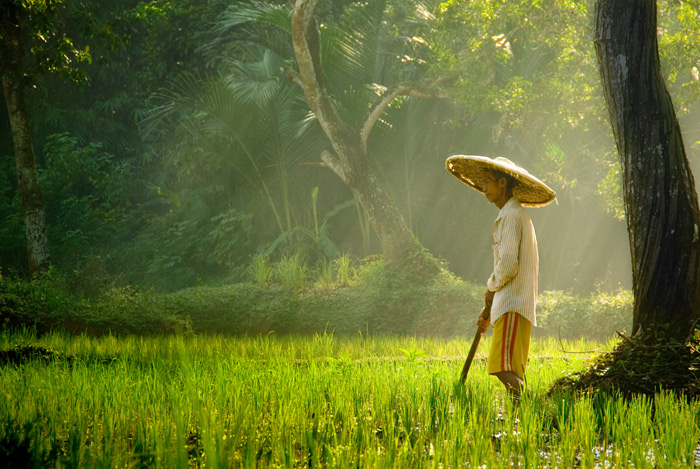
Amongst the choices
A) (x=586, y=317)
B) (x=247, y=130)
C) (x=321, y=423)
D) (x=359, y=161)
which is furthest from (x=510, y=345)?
(x=247, y=130)

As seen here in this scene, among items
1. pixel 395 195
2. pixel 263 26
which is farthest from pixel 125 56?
pixel 395 195

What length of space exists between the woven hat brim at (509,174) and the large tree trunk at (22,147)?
25.2ft

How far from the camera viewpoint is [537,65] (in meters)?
13.3

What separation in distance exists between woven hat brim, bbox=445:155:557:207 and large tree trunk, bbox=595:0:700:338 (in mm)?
639

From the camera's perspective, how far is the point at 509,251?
400cm

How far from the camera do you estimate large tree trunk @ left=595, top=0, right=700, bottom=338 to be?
447cm

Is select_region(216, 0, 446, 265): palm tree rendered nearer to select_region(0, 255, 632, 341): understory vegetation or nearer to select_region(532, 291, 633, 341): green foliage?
select_region(0, 255, 632, 341): understory vegetation

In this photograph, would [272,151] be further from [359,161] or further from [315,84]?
[359,161]

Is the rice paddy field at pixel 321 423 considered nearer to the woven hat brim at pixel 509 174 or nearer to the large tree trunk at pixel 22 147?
the woven hat brim at pixel 509 174

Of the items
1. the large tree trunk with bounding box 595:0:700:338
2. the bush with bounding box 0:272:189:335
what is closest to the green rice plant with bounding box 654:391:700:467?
the large tree trunk with bounding box 595:0:700:338

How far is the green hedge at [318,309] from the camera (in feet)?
28.1

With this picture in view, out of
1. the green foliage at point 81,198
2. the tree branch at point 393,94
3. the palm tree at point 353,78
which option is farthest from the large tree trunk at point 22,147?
the tree branch at point 393,94

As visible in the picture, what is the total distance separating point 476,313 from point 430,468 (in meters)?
6.98

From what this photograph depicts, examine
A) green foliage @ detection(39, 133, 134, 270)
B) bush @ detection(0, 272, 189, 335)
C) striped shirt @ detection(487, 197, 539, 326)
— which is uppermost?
green foliage @ detection(39, 133, 134, 270)
